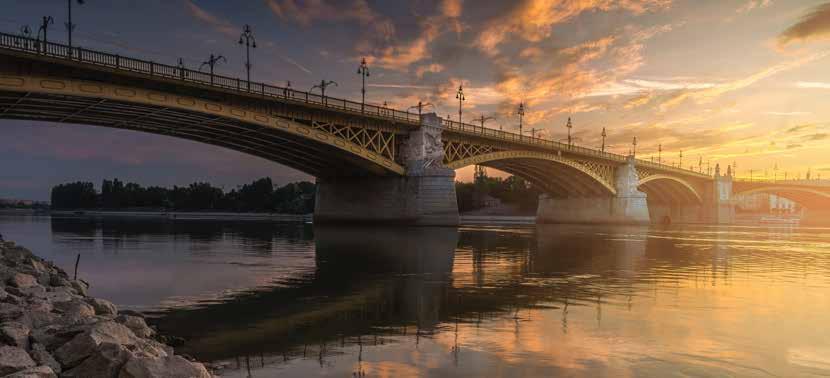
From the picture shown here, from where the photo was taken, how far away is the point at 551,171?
93938 mm

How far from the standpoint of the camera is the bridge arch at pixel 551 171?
73.9 m

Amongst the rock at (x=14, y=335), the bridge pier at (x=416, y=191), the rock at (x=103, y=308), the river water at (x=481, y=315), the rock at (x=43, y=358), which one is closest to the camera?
the rock at (x=43, y=358)

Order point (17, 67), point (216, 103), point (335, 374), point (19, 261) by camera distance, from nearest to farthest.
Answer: point (335, 374)
point (19, 261)
point (17, 67)
point (216, 103)

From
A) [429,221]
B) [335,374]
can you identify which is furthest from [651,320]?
[429,221]

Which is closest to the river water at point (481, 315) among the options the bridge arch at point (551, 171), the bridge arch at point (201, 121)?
the bridge arch at point (201, 121)

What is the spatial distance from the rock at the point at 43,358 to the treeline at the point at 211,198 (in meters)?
134

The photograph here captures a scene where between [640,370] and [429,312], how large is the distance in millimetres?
5574

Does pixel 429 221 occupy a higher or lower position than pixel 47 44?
lower

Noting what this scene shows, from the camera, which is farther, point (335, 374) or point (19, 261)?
point (19, 261)

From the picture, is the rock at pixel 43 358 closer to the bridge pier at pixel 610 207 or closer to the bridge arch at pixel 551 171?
the bridge arch at pixel 551 171

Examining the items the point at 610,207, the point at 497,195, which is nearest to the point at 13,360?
the point at 610,207

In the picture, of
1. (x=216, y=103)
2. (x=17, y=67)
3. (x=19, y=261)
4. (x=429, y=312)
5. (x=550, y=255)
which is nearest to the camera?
(x=429, y=312)

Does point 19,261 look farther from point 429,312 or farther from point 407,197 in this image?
point 407,197

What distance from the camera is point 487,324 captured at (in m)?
11.7
